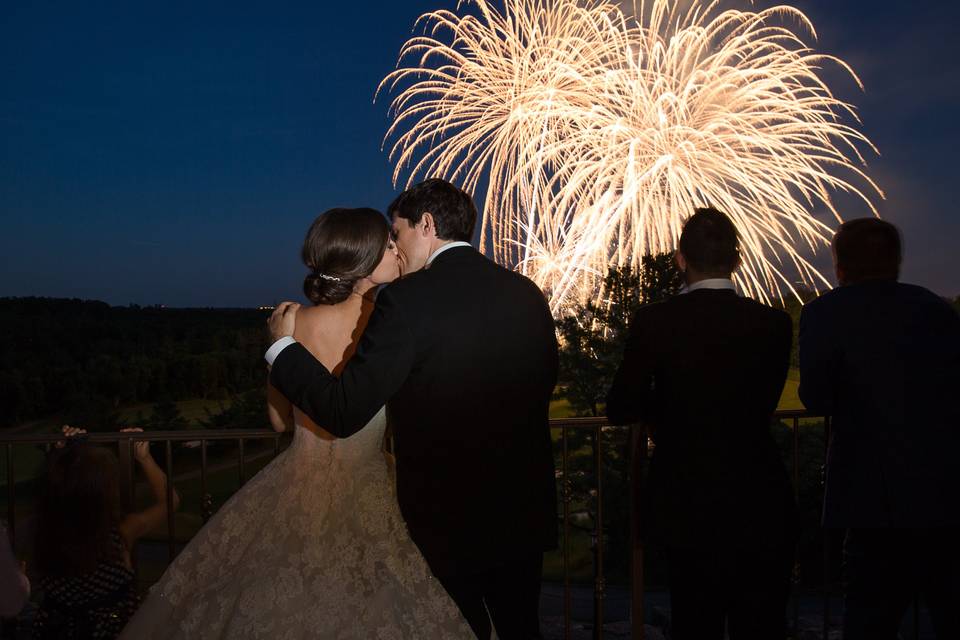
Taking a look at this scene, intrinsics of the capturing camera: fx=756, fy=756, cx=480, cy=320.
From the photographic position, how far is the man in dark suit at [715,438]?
7.06 feet

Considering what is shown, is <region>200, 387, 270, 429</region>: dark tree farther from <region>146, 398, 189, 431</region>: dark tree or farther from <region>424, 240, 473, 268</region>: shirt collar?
<region>424, 240, 473, 268</region>: shirt collar

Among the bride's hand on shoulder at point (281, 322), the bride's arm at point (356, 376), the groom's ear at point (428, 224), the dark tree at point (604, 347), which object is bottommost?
the dark tree at point (604, 347)

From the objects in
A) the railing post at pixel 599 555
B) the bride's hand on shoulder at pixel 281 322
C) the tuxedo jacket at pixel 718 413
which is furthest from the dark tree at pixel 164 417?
the tuxedo jacket at pixel 718 413

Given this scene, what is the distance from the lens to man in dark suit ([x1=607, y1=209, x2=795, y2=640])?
2.15 meters

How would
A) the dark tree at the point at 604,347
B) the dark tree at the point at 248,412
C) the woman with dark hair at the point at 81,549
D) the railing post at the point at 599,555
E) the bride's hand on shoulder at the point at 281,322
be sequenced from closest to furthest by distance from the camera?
the bride's hand on shoulder at the point at 281,322 → the woman with dark hair at the point at 81,549 → the railing post at the point at 599,555 → the dark tree at the point at 604,347 → the dark tree at the point at 248,412

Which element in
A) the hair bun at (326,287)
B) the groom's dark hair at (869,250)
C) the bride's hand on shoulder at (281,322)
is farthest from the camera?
the groom's dark hair at (869,250)

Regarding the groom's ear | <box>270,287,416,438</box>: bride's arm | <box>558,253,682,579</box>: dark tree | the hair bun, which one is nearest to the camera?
<box>270,287,416,438</box>: bride's arm

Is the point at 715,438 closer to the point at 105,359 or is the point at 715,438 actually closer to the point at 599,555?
the point at 599,555

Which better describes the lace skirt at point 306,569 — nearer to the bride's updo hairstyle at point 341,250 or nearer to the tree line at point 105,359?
the bride's updo hairstyle at point 341,250

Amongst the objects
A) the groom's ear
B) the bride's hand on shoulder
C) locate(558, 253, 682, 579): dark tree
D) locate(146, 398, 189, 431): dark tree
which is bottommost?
locate(146, 398, 189, 431): dark tree

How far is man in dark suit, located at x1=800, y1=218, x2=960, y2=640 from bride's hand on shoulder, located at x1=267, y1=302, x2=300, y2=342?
156 cm


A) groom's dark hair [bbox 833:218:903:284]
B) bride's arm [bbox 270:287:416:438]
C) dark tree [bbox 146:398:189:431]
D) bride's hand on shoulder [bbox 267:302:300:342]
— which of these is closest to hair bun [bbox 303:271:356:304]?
bride's hand on shoulder [bbox 267:302:300:342]

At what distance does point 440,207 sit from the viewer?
6.75 feet

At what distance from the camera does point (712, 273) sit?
2219 mm
